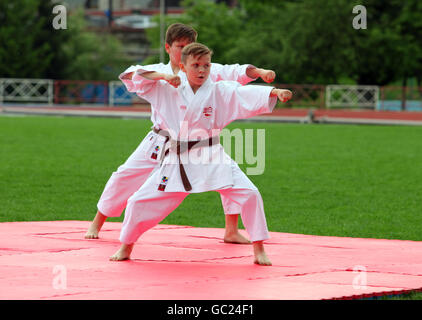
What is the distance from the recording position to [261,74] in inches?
212

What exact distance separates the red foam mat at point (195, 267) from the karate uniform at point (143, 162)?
0.96 ft

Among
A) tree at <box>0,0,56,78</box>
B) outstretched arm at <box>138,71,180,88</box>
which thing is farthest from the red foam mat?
tree at <box>0,0,56,78</box>

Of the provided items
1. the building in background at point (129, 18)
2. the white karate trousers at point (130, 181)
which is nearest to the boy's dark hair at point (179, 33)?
the white karate trousers at point (130, 181)

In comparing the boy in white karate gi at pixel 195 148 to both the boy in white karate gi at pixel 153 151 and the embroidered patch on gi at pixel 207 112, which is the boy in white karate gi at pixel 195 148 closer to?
the embroidered patch on gi at pixel 207 112

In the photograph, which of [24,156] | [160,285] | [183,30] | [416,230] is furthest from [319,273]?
[24,156]

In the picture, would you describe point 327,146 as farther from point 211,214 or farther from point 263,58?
point 263,58

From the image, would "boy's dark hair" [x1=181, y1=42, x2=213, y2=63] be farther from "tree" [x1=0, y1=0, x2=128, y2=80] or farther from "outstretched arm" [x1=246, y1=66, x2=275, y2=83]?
"tree" [x1=0, y1=0, x2=128, y2=80]

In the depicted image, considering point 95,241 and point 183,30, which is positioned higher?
point 183,30

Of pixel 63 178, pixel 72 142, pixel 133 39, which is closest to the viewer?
pixel 63 178

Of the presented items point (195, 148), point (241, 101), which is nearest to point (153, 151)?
point (195, 148)

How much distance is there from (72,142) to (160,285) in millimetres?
13693

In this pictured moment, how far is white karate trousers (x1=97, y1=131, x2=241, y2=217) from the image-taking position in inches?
238

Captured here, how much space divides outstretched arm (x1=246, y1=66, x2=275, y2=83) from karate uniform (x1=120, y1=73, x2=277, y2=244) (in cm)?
10

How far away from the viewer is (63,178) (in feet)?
37.3
